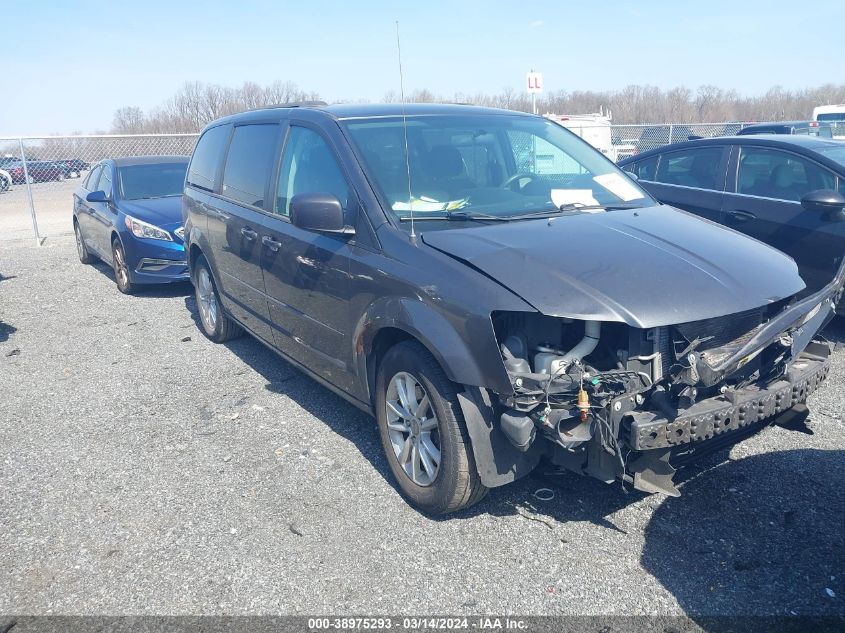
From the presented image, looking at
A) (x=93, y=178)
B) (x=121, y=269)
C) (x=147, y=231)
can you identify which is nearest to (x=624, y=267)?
(x=147, y=231)

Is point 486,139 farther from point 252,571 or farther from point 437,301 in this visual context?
point 252,571

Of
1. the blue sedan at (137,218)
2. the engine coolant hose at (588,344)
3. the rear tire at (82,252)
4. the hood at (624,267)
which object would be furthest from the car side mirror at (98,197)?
the engine coolant hose at (588,344)

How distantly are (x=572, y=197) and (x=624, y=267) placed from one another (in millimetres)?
1115

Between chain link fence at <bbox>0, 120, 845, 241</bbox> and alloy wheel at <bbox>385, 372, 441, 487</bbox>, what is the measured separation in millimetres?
11649

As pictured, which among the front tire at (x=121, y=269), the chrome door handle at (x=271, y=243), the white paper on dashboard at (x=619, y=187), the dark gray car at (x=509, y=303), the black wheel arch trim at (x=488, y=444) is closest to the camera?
the dark gray car at (x=509, y=303)

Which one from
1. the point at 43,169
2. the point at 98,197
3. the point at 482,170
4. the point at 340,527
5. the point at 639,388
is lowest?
the point at 340,527

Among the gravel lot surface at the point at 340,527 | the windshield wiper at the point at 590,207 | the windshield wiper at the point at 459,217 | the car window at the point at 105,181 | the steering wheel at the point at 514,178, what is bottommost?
the gravel lot surface at the point at 340,527

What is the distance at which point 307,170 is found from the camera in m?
4.43

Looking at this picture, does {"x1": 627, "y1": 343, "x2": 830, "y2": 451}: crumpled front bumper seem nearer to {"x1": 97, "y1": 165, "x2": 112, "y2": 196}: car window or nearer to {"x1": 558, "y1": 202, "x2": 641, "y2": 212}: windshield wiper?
{"x1": 558, "y1": 202, "x2": 641, "y2": 212}: windshield wiper

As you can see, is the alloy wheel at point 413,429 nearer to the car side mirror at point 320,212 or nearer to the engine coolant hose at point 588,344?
the engine coolant hose at point 588,344

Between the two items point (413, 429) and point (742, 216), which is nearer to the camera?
point (413, 429)

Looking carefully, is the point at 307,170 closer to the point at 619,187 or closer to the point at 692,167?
the point at 619,187

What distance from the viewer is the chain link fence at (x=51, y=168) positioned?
15.6 metres

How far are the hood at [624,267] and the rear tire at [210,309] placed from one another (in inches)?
135
